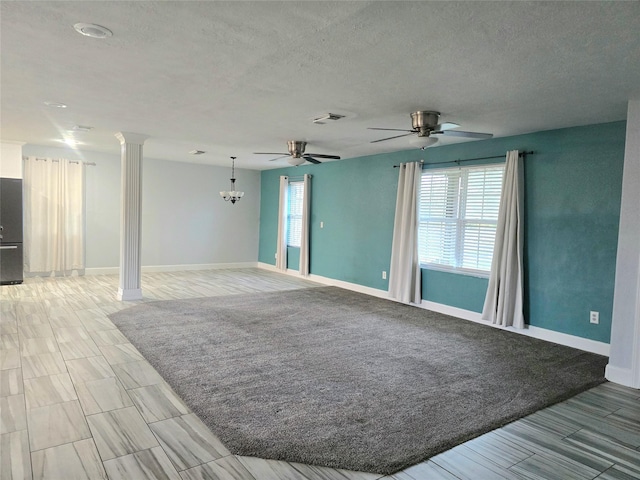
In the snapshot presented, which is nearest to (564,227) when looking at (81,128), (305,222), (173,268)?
(305,222)

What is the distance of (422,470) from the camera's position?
2275 mm

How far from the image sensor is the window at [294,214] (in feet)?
30.0

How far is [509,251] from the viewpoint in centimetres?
507

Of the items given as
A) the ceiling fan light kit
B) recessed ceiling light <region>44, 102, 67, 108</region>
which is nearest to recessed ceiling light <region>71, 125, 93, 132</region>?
recessed ceiling light <region>44, 102, 67, 108</region>

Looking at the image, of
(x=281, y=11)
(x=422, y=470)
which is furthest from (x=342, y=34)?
(x=422, y=470)

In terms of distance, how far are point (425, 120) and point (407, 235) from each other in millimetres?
2542

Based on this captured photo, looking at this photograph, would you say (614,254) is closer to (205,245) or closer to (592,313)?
(592,313)

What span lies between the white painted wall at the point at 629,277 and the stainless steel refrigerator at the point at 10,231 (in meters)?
8.41

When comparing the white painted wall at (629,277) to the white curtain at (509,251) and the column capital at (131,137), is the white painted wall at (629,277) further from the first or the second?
the column capital at (131,137)

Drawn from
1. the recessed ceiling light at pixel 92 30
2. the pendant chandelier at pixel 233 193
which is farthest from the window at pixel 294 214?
the recessed ceiling light at pixel 92 30

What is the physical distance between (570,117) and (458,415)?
321 centimetres

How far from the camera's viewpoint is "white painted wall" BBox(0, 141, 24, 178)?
6.97 meters

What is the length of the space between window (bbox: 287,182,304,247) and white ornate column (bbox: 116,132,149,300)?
3.65 metres

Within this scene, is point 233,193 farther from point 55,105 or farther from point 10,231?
point 55,105
